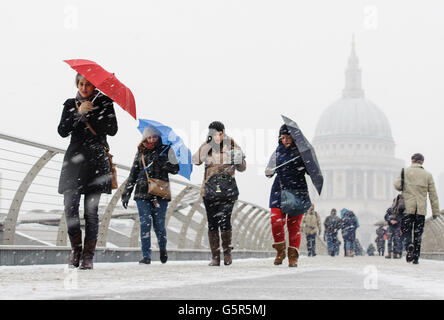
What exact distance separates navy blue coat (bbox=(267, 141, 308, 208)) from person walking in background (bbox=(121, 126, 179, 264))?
106 centimetres

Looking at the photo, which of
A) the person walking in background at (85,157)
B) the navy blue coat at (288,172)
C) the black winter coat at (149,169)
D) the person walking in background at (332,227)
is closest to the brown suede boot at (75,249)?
the person walking in background at (85,157)

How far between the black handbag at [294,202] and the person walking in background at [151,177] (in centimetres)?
118

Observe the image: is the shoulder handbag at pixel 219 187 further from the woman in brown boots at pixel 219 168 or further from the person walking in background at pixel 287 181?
the person walking in background at pixel 287 181

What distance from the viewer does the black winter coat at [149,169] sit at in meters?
8.70

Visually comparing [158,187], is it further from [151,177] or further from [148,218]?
[148,218]

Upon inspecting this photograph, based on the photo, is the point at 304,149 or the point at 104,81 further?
the point at 304,149

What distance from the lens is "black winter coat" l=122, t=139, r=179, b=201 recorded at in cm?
870

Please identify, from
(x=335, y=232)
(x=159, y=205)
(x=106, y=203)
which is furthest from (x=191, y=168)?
(x=335, y=232)

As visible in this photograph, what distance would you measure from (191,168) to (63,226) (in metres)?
1.57

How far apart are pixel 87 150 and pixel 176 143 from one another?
2139mm

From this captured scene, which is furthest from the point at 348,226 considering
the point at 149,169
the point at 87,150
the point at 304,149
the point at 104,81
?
the point at 104,81

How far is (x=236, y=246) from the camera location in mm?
16578

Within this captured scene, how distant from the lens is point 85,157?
6.72 m
